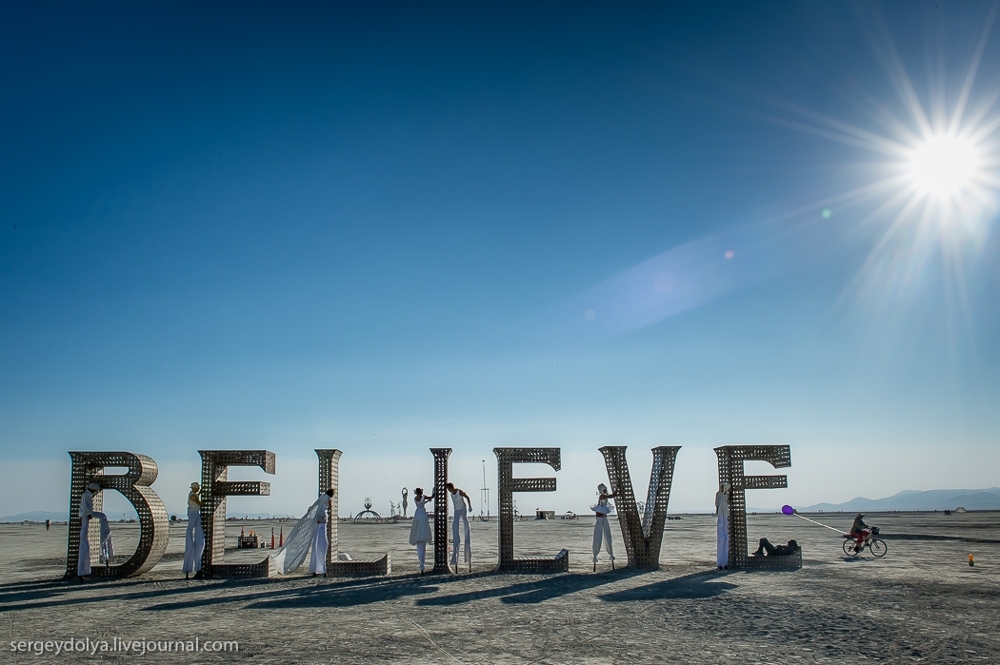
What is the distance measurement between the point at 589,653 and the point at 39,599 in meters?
11.7

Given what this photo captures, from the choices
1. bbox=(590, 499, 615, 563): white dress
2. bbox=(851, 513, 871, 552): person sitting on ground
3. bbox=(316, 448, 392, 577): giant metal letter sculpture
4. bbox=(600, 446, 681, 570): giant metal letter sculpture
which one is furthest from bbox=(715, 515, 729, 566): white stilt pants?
bbox=(316, 448, 392, 577): giant metal letter sculpture

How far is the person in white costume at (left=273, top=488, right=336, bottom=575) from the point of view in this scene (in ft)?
56.4

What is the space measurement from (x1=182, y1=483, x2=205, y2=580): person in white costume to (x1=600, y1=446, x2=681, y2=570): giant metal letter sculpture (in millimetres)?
10820

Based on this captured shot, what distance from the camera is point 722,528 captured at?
709 inches

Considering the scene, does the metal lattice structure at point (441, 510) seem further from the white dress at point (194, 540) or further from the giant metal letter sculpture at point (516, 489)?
the white dress at point (194, 540)

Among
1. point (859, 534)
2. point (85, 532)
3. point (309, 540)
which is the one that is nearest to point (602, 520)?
point (309, 540)

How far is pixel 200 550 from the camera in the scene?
1722cm

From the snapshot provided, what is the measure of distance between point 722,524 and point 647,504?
204cm

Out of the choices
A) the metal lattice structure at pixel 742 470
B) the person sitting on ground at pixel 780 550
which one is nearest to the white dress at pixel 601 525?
the metal lattice structure at pixel 742 470

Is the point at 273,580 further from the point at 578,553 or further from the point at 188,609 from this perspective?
the point at 578,553

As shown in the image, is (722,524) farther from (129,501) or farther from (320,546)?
(129,501)

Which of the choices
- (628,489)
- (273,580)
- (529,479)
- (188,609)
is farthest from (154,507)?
(628,489)

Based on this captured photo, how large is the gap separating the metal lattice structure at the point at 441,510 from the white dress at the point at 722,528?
7.15m

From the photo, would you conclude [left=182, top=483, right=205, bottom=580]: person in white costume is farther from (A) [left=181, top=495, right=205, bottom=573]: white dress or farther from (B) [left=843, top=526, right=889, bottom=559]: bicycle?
(B) [left=843, top=526, right=889, bottom=559]: bicycle
